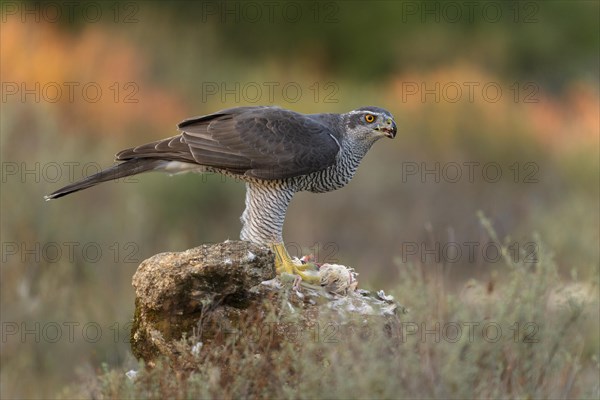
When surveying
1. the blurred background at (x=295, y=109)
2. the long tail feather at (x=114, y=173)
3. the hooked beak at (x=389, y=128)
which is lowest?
the blurred background at (x=295, y=109)

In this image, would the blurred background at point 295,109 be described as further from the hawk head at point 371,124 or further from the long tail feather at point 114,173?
the long tail feather at point 114,173

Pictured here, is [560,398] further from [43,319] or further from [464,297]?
[43,319]

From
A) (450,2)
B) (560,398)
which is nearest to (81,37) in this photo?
(450,2)

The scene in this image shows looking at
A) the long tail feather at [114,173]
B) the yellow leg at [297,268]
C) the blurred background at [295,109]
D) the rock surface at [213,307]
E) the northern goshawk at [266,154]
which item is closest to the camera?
the rock surface at [213,307]

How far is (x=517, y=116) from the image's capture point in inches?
685

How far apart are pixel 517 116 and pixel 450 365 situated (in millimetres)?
13646

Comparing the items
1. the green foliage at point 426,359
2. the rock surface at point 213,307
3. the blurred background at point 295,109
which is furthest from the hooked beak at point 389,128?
the rock surface at point 213,307

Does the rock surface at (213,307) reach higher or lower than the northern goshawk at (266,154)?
lower

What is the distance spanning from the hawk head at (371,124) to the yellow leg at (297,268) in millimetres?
983

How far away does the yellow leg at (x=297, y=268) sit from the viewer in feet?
19.5

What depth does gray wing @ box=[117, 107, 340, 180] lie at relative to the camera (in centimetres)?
655

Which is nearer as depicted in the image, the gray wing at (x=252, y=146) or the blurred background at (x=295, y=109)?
the gray wing at (x=252, y=146)

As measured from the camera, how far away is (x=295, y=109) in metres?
16.2

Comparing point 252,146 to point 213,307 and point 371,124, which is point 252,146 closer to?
point 371,124
